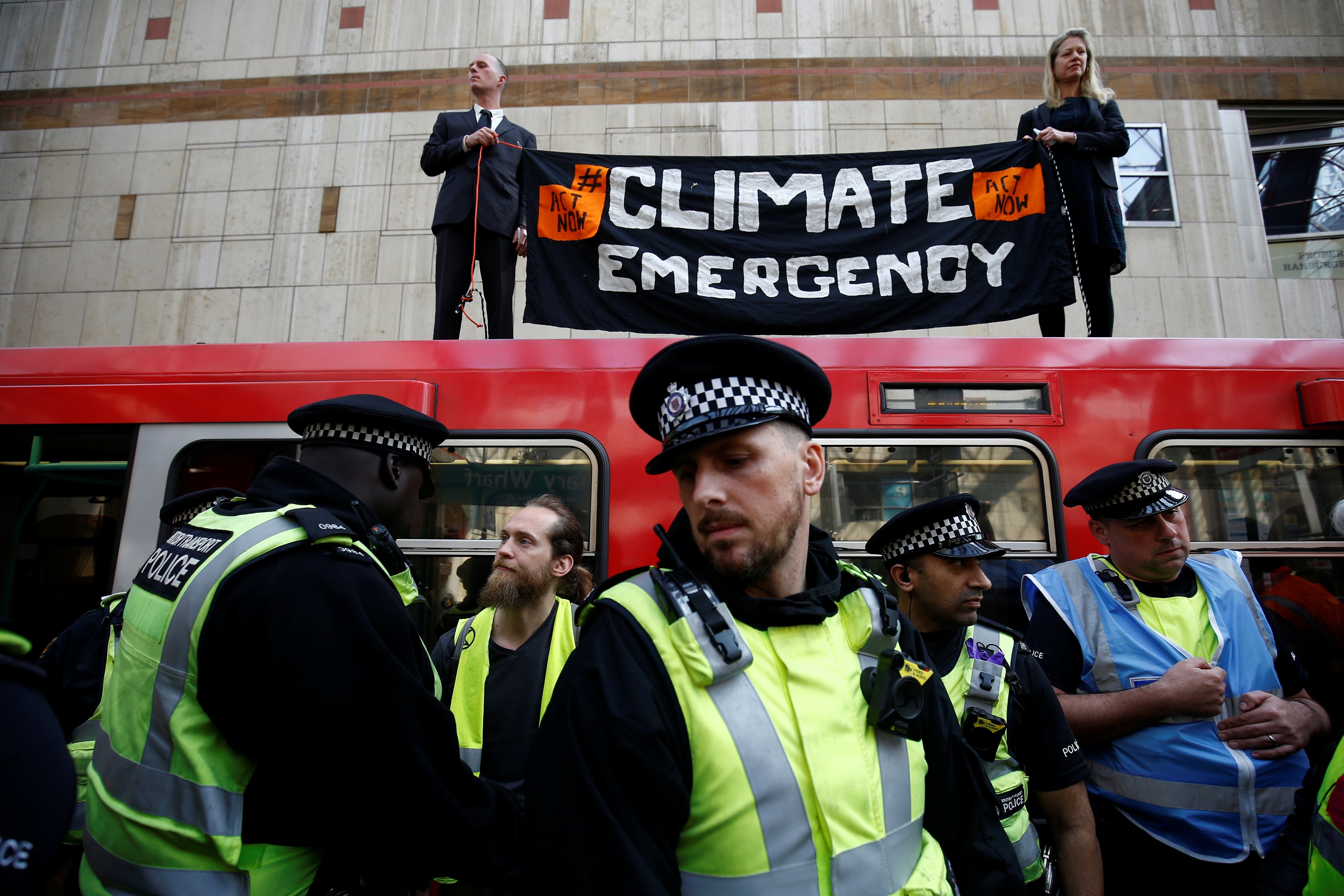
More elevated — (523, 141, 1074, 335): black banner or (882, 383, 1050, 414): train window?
(523, 141, 1074, 335): black banner

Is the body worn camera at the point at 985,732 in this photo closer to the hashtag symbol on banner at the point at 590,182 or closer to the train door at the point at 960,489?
the train door at the point at 960,489

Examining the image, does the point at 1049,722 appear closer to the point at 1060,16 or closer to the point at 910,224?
A: the point at 910,224

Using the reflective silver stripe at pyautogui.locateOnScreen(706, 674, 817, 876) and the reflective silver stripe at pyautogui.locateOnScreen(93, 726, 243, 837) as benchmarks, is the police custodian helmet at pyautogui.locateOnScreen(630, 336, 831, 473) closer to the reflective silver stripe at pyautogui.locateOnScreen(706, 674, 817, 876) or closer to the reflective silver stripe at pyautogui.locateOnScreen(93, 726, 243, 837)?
the reflective silver stripe at pyautogui.locateOnScreen(706, 674, 817, 876)

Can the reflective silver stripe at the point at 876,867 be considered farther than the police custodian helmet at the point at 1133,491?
No

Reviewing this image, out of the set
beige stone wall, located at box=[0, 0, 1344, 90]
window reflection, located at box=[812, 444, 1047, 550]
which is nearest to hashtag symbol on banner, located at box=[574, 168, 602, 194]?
window reflection, located at box=[812, 444, 1047, 550]

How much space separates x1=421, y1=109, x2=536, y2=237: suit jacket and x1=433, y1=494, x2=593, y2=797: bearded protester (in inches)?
78.4

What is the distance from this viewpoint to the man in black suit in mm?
4090

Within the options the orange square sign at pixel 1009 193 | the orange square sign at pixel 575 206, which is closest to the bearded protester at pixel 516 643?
the orange square sign at pixel 575 206

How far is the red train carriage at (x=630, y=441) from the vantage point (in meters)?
3.01

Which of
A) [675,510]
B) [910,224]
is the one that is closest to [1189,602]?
[675,510]

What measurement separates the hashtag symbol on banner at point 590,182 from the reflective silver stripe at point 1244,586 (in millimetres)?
3299

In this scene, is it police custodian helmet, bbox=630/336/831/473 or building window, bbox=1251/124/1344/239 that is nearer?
police custodian helmet, bbox=630/336/831/473

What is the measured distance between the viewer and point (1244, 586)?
2.64 m

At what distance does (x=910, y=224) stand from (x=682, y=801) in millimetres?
3486
